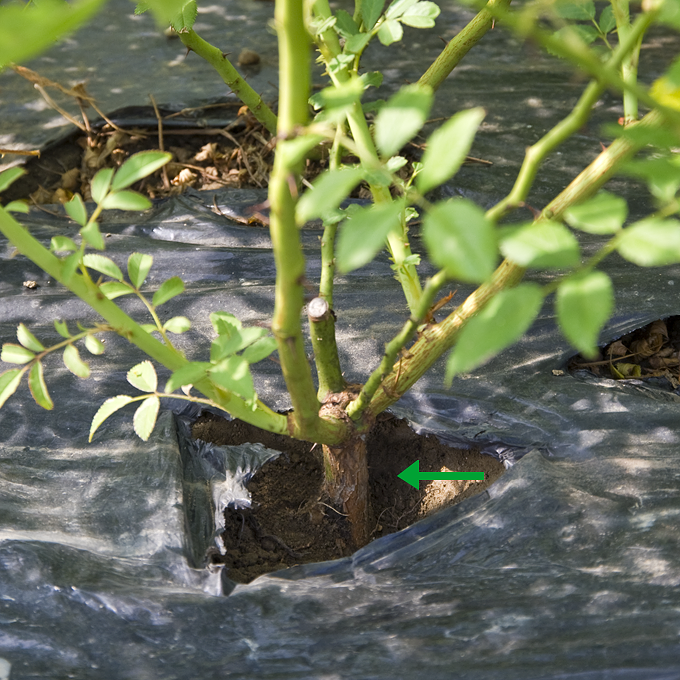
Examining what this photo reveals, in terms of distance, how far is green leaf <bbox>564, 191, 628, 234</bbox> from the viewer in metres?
0.43

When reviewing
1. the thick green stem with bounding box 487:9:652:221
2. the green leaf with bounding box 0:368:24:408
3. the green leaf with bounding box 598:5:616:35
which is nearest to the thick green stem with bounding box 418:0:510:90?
the green leaf with bounding box 598:5:616:35

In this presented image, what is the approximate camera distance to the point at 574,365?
1448 mm

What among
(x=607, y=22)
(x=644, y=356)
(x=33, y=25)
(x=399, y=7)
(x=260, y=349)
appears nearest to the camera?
(x=33, y=25)

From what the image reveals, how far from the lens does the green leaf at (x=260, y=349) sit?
0.71 m

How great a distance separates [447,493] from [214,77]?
197cm

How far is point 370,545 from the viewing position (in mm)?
1037

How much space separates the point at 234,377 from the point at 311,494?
2.27ft

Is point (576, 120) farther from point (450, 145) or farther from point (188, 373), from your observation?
point (188, 373)

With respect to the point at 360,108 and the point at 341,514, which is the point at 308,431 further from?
the point at 360,108

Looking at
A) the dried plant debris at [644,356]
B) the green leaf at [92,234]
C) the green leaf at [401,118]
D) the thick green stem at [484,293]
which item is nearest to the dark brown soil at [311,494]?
the thick green stem at [484,293]

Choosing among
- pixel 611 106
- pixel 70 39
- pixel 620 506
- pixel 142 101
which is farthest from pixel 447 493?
pixel 70 39

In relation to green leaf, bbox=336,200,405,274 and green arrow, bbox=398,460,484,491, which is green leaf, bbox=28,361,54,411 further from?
green arrow, bbox=398,460,484,491

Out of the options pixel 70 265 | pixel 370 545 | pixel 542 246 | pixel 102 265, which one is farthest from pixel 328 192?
pixel 370 545

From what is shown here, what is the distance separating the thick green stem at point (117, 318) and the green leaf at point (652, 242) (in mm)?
558
